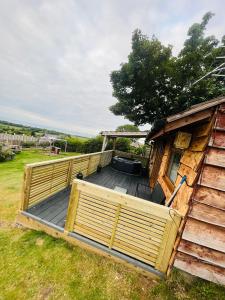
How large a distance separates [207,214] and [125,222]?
124 cm

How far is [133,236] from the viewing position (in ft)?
7.82

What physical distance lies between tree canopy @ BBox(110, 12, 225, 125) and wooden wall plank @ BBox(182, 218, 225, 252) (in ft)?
34.6

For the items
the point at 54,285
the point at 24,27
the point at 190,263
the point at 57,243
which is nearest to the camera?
the point at 54,285

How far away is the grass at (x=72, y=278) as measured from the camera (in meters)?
1.96

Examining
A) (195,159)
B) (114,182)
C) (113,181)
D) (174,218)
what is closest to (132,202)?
(174,218)

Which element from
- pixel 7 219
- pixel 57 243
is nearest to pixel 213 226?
pixel 57 243

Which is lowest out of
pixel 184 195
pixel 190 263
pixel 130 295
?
pixel 130 295

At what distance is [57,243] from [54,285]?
0.76 m

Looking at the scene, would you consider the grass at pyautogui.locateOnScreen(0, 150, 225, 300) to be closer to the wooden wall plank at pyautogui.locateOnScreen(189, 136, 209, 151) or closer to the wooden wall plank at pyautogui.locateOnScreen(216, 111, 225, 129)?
the wooden wall plank at pyautogui.locateOnScreen(189, 136, 209, 151)

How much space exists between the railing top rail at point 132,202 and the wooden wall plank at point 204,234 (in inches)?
9.7

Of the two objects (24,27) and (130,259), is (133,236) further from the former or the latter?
(24,27)

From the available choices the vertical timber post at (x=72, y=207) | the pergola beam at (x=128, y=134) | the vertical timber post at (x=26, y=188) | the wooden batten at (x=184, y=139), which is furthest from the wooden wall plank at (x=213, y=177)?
the pergola beam at (x=128, y=134)

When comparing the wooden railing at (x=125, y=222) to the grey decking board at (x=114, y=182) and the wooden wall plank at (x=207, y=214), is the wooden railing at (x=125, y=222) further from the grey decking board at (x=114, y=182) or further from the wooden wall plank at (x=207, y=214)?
the grey decking board at (x=114, y=182)

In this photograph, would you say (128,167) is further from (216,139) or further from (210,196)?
(216,139)
